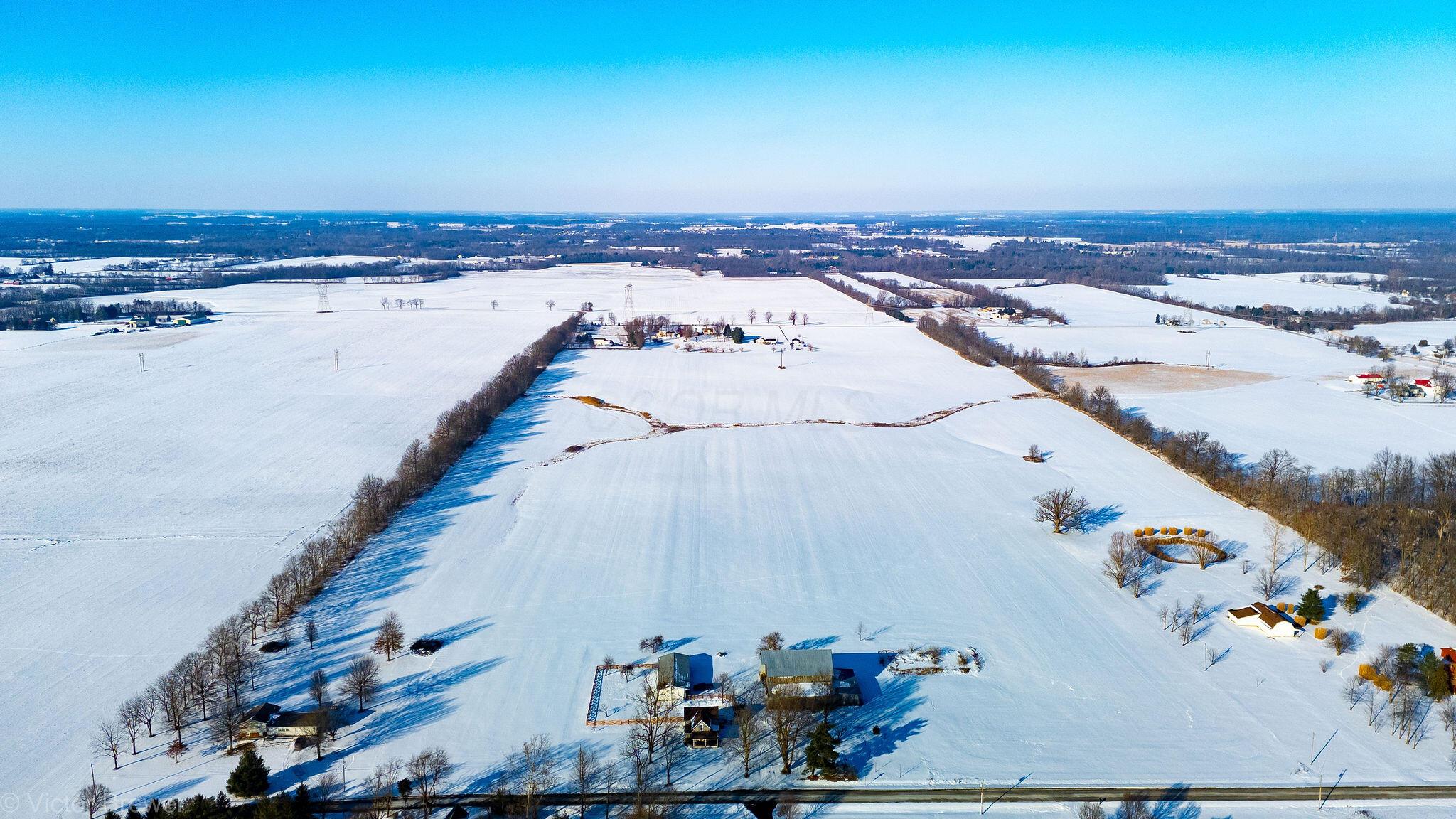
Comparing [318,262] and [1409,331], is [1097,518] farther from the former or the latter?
[318,262]

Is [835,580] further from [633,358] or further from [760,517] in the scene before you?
[633,358]

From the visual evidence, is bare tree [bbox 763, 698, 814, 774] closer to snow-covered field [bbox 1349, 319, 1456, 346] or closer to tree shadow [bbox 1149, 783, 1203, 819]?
tree shadow [bbox 1149, 783, 1203, 819]

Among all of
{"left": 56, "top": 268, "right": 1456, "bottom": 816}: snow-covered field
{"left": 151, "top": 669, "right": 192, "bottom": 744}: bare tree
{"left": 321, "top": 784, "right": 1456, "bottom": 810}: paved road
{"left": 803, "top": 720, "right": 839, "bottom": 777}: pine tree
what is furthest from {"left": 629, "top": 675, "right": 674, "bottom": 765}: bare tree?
{"left": 151, "top": 669, "right": 192, "bottom": 744}: bare tree

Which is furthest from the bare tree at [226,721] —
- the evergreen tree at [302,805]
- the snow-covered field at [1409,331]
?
the snow-covered field at [1409,331]

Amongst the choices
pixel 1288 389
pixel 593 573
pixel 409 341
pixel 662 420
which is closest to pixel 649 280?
pixel 409 341

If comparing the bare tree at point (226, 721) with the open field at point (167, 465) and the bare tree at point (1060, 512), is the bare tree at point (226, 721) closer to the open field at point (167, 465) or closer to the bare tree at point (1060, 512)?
the open field at point (167, 465)

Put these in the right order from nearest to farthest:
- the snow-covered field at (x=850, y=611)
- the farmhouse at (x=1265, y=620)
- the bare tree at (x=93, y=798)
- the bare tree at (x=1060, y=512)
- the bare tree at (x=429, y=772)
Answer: the bare tree at (x=93, y=798) < the bare tree at (x=429, y=772) < the snow-covered field at (x=850, y=611) < the farmhouse at (x=1265, y=620) < the bare tree at (x=1060, y=512)

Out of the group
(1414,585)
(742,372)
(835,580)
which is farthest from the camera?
(742,372)
